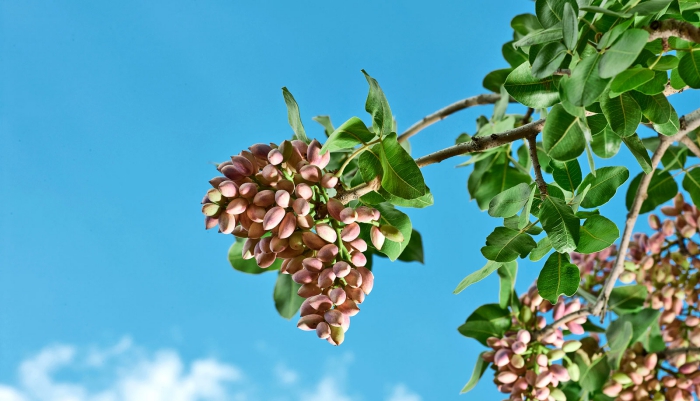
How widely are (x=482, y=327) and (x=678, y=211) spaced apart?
0.69 m

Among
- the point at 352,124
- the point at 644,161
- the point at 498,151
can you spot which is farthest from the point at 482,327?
the point at 352,124

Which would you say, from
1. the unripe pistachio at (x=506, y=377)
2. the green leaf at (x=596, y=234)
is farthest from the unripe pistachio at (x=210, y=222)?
the unripe pistachio at (x=506, y=377)

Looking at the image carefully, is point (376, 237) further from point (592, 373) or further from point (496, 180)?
point (592, 373)

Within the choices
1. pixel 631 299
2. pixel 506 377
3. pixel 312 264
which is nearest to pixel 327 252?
pixel 312 264

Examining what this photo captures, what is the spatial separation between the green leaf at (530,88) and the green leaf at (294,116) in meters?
0.26

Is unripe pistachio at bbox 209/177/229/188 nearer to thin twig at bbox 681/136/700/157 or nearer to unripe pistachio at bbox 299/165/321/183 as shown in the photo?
unripe pistachio at bbox 299/165/321/183

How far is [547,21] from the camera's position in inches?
28.8

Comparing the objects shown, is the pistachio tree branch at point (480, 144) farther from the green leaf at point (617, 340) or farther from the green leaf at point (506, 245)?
the green leaf at point (617, 340)

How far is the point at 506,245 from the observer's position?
78cm

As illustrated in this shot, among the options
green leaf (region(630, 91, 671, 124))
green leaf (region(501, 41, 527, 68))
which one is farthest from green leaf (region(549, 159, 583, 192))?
green leaf (region(501, 41, 527, 68))

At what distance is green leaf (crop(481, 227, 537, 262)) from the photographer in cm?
78

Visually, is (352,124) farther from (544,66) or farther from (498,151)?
(498,151)

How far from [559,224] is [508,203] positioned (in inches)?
2.6

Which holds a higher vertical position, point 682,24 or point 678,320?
point 678,320
